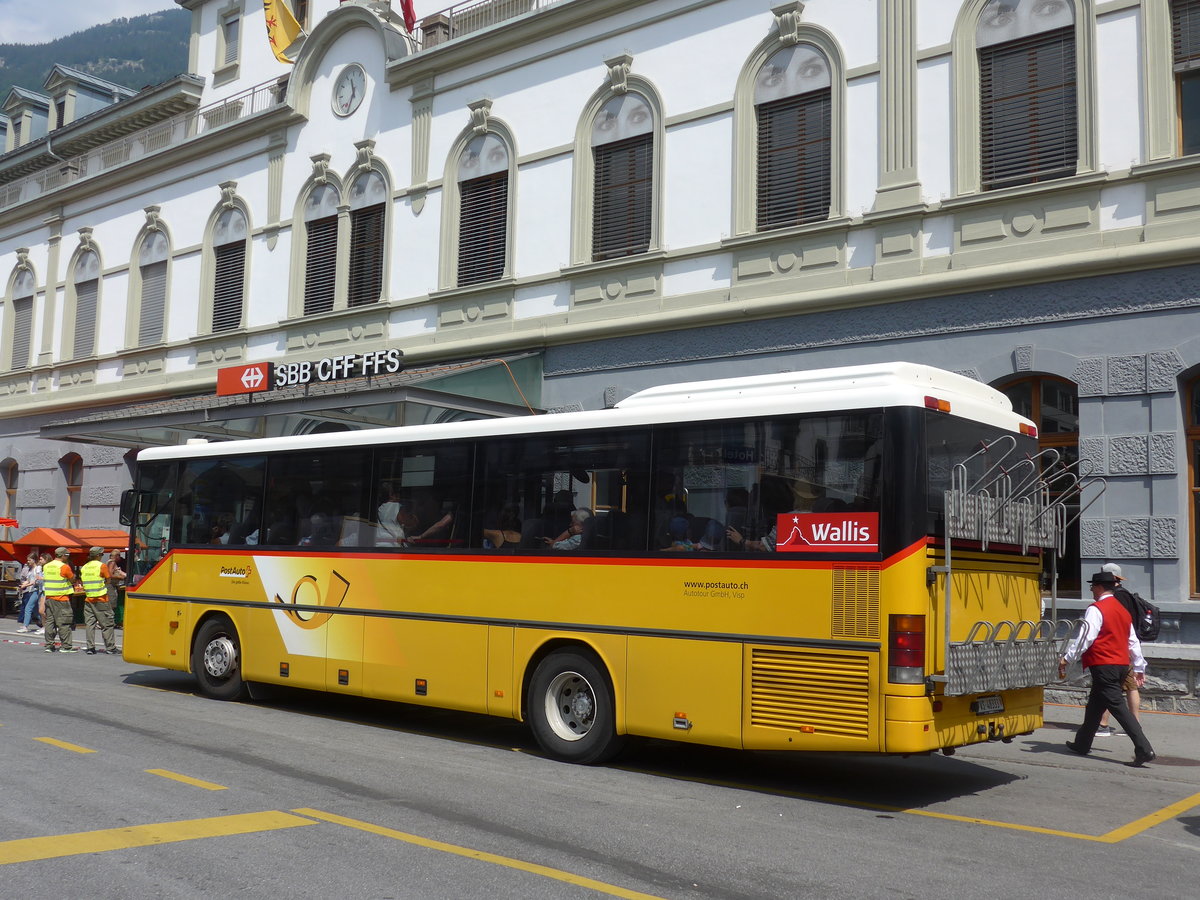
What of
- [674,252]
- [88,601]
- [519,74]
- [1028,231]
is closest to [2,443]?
[88,601]

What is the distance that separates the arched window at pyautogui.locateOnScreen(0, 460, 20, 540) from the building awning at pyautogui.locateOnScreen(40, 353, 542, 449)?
924 centimetres

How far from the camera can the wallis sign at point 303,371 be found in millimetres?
20328

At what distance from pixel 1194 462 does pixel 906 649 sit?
7363 mm

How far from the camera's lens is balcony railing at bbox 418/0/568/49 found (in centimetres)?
2133

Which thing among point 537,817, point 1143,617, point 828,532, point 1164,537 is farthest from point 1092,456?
point 537,817

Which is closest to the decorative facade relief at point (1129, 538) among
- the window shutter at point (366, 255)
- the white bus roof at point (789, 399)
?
the white bus roof at point (789, 399)

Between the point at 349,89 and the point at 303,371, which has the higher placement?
the point at 349,89

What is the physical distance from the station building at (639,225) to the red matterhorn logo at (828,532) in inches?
124

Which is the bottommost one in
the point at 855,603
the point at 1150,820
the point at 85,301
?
the point at 1150,820

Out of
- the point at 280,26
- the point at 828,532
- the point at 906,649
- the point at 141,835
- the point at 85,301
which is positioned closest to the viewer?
the point at 141,835

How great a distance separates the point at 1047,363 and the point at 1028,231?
1.67 m

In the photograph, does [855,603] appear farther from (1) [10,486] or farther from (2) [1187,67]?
(1) [10,486]

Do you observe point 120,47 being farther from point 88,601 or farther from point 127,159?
point 88,601

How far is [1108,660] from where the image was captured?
10.6 meters
